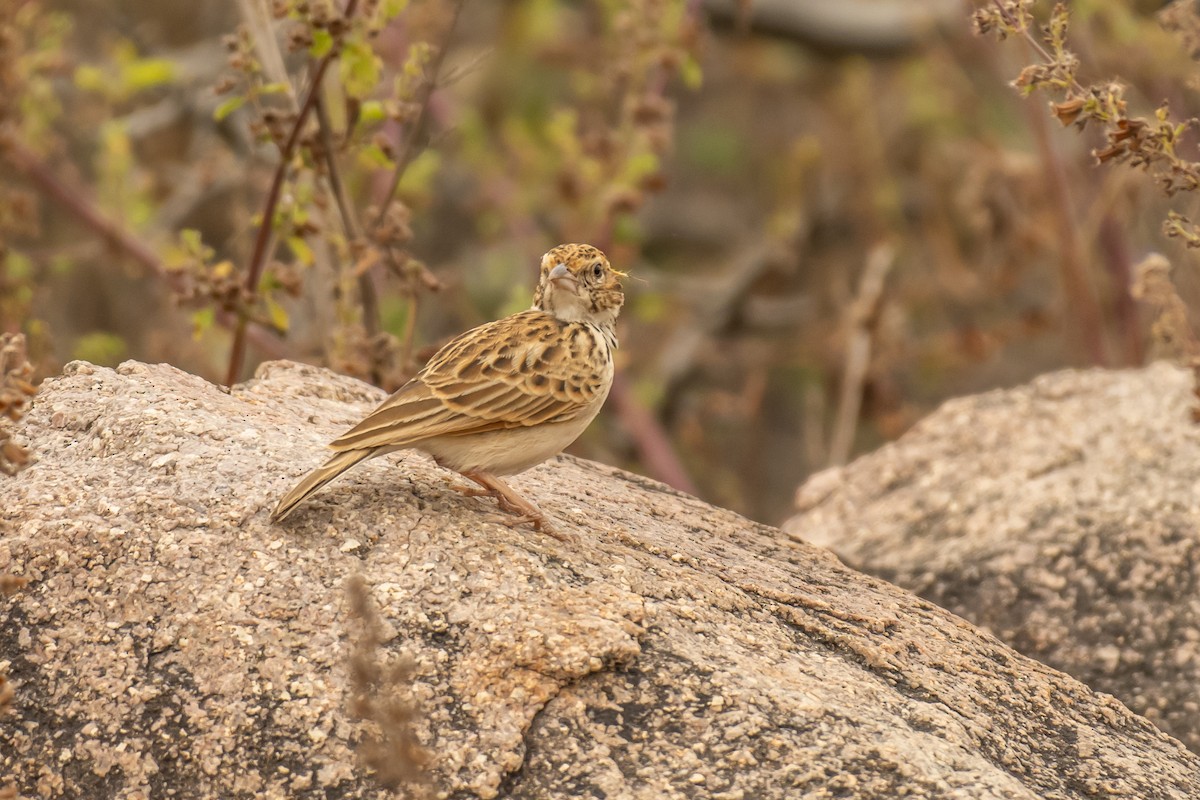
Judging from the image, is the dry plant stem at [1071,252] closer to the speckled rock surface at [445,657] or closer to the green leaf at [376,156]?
the green leaf at [376,156]

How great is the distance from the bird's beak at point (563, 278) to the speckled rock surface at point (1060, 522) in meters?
1.57

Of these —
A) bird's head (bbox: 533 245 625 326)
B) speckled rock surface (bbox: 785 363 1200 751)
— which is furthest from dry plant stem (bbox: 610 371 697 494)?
bird's head (bbox: 533 245 625 326)

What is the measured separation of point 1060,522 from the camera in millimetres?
5887

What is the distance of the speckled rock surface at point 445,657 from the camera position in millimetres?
3637

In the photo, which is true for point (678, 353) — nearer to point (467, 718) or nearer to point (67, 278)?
point (67, 278)

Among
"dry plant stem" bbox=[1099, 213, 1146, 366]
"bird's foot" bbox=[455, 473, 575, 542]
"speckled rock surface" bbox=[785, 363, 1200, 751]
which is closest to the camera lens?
"bird's foot" bbox=[455, 473, 575, 542]

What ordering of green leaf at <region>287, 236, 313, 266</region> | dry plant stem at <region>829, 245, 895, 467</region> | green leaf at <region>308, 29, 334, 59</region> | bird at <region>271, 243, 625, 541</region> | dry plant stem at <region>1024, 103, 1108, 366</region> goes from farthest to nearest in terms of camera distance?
dry plant stem at <region>829, 245, 895, 467</region>, dry plant stem at <region>1024, 103, 1108, 366</region>, green leaf at <region>287, 236, 313, 266</region>, green leaf at <region>308, 29, 334, 59</region>, bird at <region>271, 243, 625, 541</region>

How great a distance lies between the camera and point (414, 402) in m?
4.48

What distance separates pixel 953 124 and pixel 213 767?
10292mm

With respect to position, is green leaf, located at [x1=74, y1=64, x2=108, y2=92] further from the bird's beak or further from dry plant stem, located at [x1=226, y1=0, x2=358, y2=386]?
the bird's beak

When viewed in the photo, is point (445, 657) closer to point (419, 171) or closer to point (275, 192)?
point (275, 192)

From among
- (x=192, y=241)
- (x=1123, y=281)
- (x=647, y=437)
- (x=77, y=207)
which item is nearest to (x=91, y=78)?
(x=77, y=207)

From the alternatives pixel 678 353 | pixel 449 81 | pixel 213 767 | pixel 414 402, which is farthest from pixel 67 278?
pixel 213 767

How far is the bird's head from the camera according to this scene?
509cm
